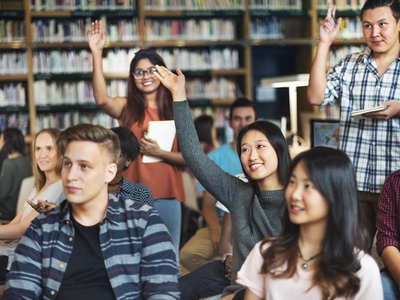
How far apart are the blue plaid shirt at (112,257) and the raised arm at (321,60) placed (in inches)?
47.9

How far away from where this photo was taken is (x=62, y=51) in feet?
23.2

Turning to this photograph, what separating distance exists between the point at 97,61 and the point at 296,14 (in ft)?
15.0

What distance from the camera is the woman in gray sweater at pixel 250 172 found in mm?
2469

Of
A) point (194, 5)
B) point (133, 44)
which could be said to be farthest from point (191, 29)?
point (133, 44)

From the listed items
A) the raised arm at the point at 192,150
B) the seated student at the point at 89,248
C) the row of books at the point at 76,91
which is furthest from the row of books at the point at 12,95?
the seated student at the point at 89,248

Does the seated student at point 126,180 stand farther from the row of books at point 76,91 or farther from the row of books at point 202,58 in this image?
the row of books at point 202,58

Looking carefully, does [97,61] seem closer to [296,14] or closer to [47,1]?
[47,1]

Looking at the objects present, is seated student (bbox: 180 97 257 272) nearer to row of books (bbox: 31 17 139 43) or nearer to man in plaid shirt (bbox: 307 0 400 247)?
man in plaid shirt (bbox: 307 0 400 247)

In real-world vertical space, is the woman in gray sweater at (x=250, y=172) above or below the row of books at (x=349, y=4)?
below

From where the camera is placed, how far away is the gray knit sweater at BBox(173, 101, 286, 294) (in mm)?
2459

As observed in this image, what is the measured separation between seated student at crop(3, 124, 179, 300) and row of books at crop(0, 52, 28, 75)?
5.14 metres

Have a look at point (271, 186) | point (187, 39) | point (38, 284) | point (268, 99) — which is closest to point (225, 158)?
point (271, 186)

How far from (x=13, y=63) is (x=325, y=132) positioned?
4155 mm

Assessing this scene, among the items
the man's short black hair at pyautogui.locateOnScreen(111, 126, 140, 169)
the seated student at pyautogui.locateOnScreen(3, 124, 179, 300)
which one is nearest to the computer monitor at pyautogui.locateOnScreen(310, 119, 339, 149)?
the man's short black hair at pyautogui.locateOnScreen(111, 126, 140, 169)
